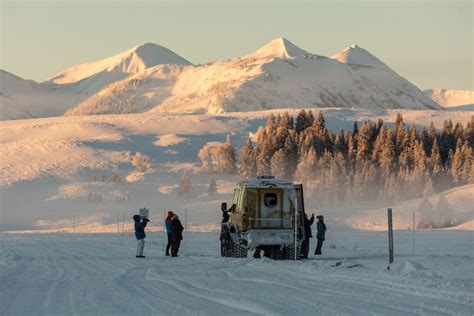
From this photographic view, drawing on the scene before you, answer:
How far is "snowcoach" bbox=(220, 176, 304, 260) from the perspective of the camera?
3062cm

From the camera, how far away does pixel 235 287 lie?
20.4 metres

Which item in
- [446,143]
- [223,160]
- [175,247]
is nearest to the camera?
[175,247]

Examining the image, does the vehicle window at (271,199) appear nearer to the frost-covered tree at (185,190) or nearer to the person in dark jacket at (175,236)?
the person in dark jacket at (175,236)

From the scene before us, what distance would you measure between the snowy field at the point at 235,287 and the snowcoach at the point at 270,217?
1.76m

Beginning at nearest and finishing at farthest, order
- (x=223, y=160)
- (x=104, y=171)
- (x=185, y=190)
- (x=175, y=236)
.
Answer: (x=175, y=236), (x=185, y=190), (x=223, y=160), (x=104, y=171)

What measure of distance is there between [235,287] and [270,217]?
10762mm

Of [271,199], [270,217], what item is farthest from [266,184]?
[270,217]

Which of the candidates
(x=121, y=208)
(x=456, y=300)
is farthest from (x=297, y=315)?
Result: (x=121, y=208)

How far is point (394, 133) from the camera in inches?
4707

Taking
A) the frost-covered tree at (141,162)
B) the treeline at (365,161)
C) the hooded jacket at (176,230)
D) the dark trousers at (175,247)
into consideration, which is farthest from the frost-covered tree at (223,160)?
the dark trousers at (175,247)

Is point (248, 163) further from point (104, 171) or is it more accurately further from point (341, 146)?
point (104, 171)

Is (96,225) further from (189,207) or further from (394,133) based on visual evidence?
(394,133)

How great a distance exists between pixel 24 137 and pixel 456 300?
166m

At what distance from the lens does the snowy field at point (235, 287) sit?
1641 cm
